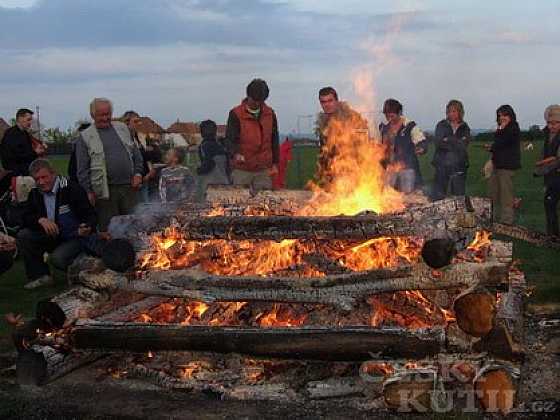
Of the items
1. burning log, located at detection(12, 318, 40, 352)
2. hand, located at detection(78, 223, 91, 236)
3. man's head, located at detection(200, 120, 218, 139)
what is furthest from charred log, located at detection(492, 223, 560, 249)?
man's head, located at detection(200, 120, 218, 139)

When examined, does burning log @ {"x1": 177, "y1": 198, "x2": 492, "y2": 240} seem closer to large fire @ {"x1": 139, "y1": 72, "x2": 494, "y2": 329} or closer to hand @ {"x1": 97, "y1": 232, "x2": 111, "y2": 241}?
large fire @ {"x1": 139, "y1": 72, "x2": 494, "y2": 329}

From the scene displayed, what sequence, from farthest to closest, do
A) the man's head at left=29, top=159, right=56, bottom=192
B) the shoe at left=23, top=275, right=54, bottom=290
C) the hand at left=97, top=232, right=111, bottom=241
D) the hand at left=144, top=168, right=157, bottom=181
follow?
1. the hand at left=144, top=168, right=157, bottom=181
2. the shoe at left=23, top=275, right=54, bottom=290
3. the man's head at left=29, top=159, right=56, bottom=192
4. the hand at left=97, top=232, right=111, bottom=241

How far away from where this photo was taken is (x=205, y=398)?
518 cm

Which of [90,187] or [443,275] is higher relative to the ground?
[90,187]

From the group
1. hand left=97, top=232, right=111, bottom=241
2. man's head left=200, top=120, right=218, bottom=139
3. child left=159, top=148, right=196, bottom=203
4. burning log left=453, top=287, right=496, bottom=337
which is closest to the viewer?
burning log left=453, top=287, right=496, bottom=337

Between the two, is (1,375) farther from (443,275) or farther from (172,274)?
(443,275)

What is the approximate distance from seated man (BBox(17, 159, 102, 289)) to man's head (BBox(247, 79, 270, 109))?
8.28 ft

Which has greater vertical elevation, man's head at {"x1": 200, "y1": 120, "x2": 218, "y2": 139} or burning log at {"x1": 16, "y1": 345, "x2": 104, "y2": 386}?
man's head at {"x1": 200, "y1": 120, "x2": 218, "y2": 139}

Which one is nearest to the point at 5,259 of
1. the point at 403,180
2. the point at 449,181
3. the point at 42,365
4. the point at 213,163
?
the point at 42,365

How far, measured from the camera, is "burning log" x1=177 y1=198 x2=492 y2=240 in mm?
6008

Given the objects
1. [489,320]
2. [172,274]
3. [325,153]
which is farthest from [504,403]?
[325,153]

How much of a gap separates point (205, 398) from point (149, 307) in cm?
133

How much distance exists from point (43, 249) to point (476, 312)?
236 inches

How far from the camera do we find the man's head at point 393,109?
35.3 ft
